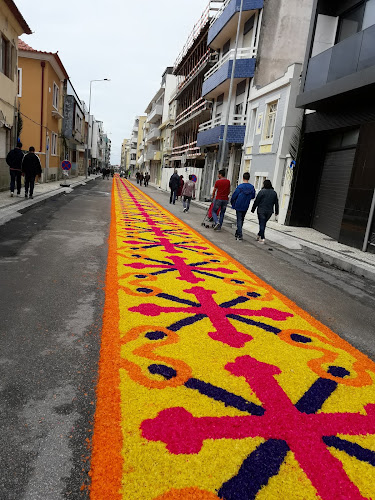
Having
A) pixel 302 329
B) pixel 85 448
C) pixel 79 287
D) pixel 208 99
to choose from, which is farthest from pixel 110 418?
pixel 208 99

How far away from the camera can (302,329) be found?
4004 mm

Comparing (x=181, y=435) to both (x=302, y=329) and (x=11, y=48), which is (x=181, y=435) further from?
(x=11, y=48)

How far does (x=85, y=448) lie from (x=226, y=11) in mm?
25984

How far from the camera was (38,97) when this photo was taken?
24625mm

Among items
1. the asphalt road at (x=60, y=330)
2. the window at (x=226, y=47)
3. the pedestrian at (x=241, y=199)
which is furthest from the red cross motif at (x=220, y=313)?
the window at (x=226, y=47)

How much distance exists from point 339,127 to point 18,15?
44.4 feet

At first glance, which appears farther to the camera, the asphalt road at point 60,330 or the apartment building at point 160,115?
the apartment building at point 160,115

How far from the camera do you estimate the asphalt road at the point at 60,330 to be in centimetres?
190

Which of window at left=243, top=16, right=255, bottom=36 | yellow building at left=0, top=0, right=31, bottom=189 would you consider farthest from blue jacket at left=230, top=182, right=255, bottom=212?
window at left=243, top=16, right=255, bottom=36

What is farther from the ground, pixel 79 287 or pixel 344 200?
pixel 344 200

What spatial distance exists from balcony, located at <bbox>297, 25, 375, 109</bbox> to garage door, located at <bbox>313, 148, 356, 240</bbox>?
6.30 feet

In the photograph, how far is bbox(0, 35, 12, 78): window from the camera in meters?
15.6

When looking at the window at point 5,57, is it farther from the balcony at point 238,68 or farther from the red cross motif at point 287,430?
the red cross motif at point 287,430

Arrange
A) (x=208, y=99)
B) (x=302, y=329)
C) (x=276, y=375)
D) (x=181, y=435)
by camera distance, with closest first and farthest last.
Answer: (x=181, y=435), (x=276, y=375), (x=302, y=329), (x=208, y=99)
